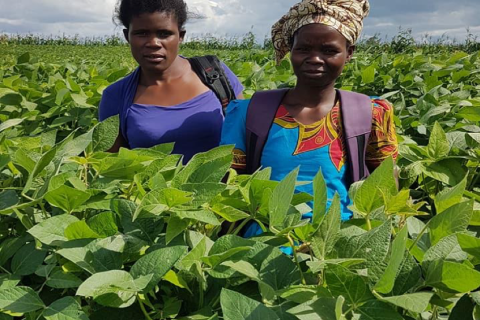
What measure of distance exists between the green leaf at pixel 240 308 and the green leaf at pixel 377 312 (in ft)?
0.45

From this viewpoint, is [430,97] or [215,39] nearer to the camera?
[430,97]

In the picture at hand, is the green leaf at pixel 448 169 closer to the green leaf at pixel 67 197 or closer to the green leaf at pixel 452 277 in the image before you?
the green leaf at pixel 452 277

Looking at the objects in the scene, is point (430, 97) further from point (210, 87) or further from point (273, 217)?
point (273, 217)

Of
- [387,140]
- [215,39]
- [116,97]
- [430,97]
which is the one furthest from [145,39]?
[215,39]

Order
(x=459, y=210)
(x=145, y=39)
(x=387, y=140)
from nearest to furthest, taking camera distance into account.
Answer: (x=459, y=210) < (x=387, y=140) < (x=145, y=39)

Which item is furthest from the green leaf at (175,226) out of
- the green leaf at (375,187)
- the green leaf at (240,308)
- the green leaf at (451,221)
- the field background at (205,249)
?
the green leaf at (451,221)

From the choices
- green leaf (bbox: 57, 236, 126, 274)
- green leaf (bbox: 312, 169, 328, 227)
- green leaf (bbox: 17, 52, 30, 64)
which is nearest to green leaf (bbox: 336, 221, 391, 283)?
green leaf (bbox: 312, 169, 328, 227)

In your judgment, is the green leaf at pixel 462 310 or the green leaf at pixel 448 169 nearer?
the green leaf at pixel 462 310

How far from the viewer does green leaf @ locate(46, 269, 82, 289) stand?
3.08 ft

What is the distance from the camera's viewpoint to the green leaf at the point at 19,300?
91 centimetres

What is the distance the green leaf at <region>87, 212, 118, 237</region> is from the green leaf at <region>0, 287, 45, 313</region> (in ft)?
0.51

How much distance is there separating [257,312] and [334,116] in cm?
129

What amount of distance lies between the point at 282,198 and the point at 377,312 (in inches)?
9.9

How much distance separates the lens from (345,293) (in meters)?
0.79
